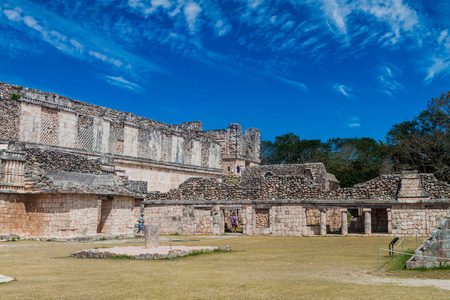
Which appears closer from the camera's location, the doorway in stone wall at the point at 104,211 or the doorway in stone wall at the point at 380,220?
the doorway in stone wall at the point at 104,211

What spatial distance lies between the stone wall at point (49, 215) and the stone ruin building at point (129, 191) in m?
0.04

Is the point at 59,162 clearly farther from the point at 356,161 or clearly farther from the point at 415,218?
the point at 356,161

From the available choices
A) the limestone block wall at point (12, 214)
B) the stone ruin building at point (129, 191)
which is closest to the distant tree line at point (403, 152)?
the stone ruin building at point (129, 191)

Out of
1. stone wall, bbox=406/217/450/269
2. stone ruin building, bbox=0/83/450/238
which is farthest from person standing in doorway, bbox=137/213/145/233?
stone wall, bbox=406/217/450/269

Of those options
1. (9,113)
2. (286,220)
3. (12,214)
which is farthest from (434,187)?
(9,113)

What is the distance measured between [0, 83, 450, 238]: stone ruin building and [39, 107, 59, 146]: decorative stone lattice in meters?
0.06

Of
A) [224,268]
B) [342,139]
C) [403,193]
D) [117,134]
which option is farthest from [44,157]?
[342,139]

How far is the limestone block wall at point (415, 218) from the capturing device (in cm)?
1927

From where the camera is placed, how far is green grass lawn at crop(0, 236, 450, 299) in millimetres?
6566

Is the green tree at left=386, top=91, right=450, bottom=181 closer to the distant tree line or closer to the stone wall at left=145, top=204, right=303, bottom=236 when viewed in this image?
the distant tree line

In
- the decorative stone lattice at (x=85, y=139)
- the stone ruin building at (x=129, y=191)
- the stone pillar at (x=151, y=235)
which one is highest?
the decorative stone lattice at (x=85, y=139)

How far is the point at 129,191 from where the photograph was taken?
20766mm

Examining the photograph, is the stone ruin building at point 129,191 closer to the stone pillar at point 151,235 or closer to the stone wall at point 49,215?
the stone wall at point 49,215

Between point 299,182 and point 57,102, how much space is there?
1466 centimetres
